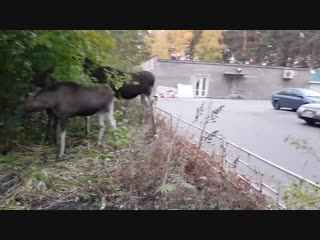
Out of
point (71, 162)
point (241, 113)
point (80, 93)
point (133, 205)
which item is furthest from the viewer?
point (241, 113)

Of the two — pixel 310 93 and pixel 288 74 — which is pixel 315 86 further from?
pixel 288 74

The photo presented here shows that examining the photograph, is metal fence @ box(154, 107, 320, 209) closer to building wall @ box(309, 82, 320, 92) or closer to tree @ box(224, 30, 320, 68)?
tree @ box(224, 30, 320, 68)

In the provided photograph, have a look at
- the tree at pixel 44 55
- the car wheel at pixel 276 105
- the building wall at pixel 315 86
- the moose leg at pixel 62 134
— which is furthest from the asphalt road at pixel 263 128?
the moose leg at pixel 62 134

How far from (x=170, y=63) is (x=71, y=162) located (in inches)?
124

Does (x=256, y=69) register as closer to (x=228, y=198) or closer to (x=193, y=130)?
(x=193, y=130)

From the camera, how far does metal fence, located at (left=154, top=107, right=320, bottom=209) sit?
8.21 ft

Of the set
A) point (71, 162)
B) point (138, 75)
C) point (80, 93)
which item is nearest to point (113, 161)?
point (71, 162)

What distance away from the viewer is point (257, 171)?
9.18ft

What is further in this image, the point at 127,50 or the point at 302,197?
the point at 127,50

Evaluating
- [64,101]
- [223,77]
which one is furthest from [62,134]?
[223,77]

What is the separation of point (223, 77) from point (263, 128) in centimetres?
124

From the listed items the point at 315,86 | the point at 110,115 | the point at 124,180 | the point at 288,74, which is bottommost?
the point at 124,180

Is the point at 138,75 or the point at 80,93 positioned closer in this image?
the point at 80,93

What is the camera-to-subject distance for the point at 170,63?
5676 millimetres
